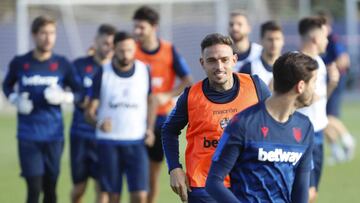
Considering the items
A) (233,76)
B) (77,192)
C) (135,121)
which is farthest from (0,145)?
(233,76)

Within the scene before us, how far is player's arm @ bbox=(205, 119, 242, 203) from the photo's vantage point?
5609 mm

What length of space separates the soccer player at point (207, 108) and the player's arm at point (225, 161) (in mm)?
1082

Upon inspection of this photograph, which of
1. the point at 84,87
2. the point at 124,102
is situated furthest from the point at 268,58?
the point at 84,87

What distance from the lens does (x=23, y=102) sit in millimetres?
10477

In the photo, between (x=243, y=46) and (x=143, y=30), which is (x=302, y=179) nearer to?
(x=243, y=46)

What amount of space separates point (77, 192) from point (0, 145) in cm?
893

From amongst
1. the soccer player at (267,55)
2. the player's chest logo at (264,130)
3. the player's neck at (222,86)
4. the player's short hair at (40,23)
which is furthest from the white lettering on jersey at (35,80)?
the player's chest logo at (264,130)

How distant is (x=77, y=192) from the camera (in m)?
11.5

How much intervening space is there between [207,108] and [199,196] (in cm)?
63

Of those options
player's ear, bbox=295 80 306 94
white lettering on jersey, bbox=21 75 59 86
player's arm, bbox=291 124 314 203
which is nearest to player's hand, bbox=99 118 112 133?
white lettering on jersey, bbox=21 75 59 86

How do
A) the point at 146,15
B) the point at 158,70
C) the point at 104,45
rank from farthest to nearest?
the point at 158,70 < the point at 104,45 < the point at 146,15

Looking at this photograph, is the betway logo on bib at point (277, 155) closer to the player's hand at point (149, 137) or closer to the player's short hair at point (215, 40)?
the player's short hair at point (215, 40)

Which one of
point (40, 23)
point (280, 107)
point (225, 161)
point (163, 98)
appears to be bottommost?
A: point (163, 98)

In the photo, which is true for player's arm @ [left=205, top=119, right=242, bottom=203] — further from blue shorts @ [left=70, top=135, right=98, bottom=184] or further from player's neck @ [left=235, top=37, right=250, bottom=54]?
blue shorts @ [left=70, top=135, right=98, bottom=184]
